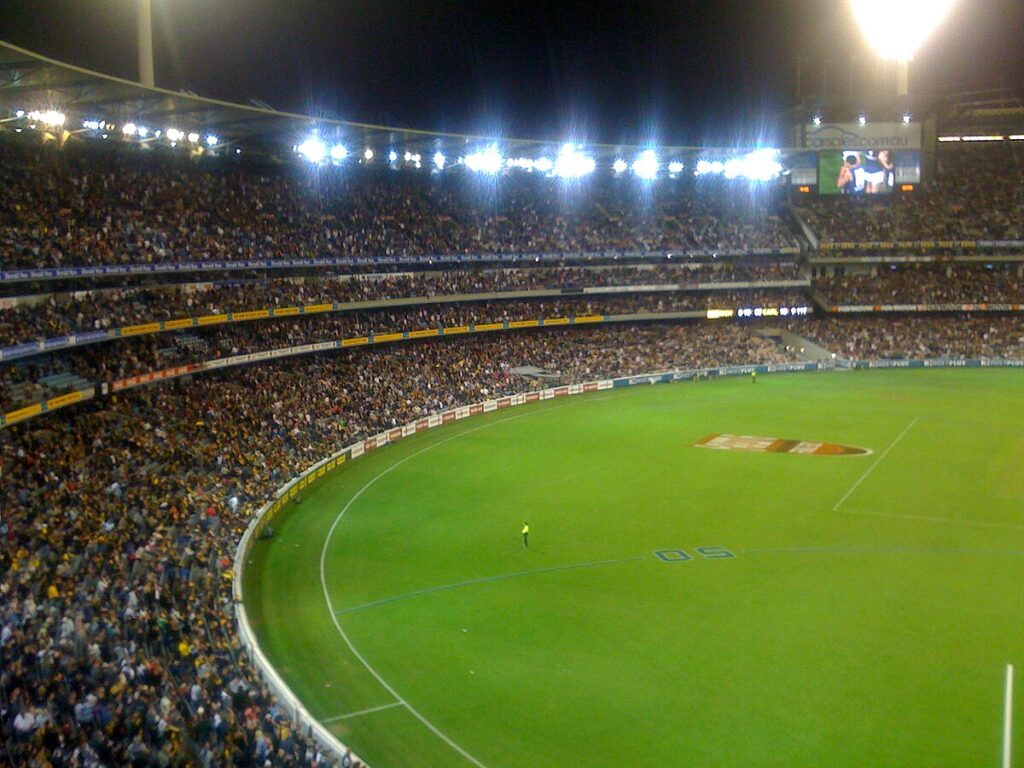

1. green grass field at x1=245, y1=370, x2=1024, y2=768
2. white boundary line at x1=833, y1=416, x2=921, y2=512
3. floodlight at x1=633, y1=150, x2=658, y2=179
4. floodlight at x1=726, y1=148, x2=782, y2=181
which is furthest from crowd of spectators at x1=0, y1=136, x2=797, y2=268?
white boundary line at x1=833, y1=416, x2=921, y2=512

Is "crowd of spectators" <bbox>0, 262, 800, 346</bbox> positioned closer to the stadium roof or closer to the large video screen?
the stadium roof

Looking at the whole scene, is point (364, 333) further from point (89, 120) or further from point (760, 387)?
point (760, 387)

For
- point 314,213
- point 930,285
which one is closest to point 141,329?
point 314,213

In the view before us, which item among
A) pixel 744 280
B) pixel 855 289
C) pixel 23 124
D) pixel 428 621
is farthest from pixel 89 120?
pixel 855 289

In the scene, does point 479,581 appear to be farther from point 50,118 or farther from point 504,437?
point 50,118

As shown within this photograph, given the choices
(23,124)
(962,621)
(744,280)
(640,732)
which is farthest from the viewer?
(744,280)
